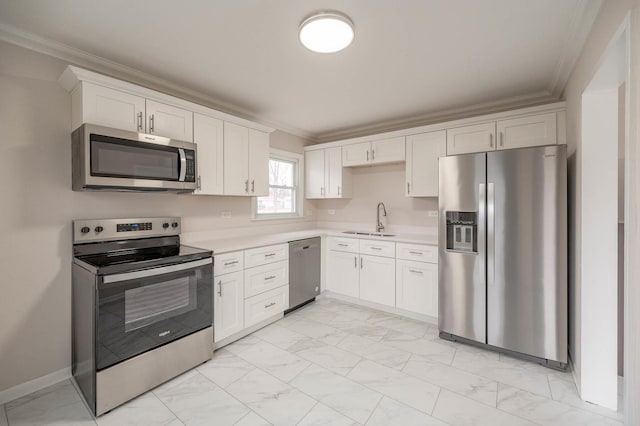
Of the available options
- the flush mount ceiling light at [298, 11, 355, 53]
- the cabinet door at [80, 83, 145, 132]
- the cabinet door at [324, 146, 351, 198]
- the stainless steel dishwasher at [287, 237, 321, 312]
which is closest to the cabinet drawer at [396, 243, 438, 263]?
the stainless steel dishwasher at [287, 237, 321, 312]

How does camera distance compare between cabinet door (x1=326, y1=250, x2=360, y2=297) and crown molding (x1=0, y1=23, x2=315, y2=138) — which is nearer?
crown molding (x1=0, y1=23, x2=315, y2=138)

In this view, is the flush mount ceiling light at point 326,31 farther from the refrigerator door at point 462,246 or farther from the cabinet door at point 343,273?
the cabinet door at point 343,273

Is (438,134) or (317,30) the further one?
(438,134)

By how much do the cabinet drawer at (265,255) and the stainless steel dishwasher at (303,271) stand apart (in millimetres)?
127

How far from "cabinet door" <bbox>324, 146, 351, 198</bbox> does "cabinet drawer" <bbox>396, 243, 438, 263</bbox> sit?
4.24ft

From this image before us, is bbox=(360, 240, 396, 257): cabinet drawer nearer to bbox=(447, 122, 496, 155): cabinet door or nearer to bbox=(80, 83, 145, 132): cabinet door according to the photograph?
bbox=(447, 122, 496, 155): cabinet door

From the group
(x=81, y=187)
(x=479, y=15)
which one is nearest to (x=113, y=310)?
(x=81, y=187)

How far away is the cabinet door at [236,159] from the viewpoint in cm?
305

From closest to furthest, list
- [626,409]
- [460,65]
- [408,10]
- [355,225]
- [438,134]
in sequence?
[626,409] → [408,10] → [460,65] → [438,134] → [355,225]

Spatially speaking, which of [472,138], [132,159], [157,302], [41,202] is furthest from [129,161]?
[472,138]

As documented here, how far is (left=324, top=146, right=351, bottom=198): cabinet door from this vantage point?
13.9 ft

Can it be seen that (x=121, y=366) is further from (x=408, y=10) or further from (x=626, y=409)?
(x=408, y=10)

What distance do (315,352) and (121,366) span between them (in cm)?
149

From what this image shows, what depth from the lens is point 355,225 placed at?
4.46m
